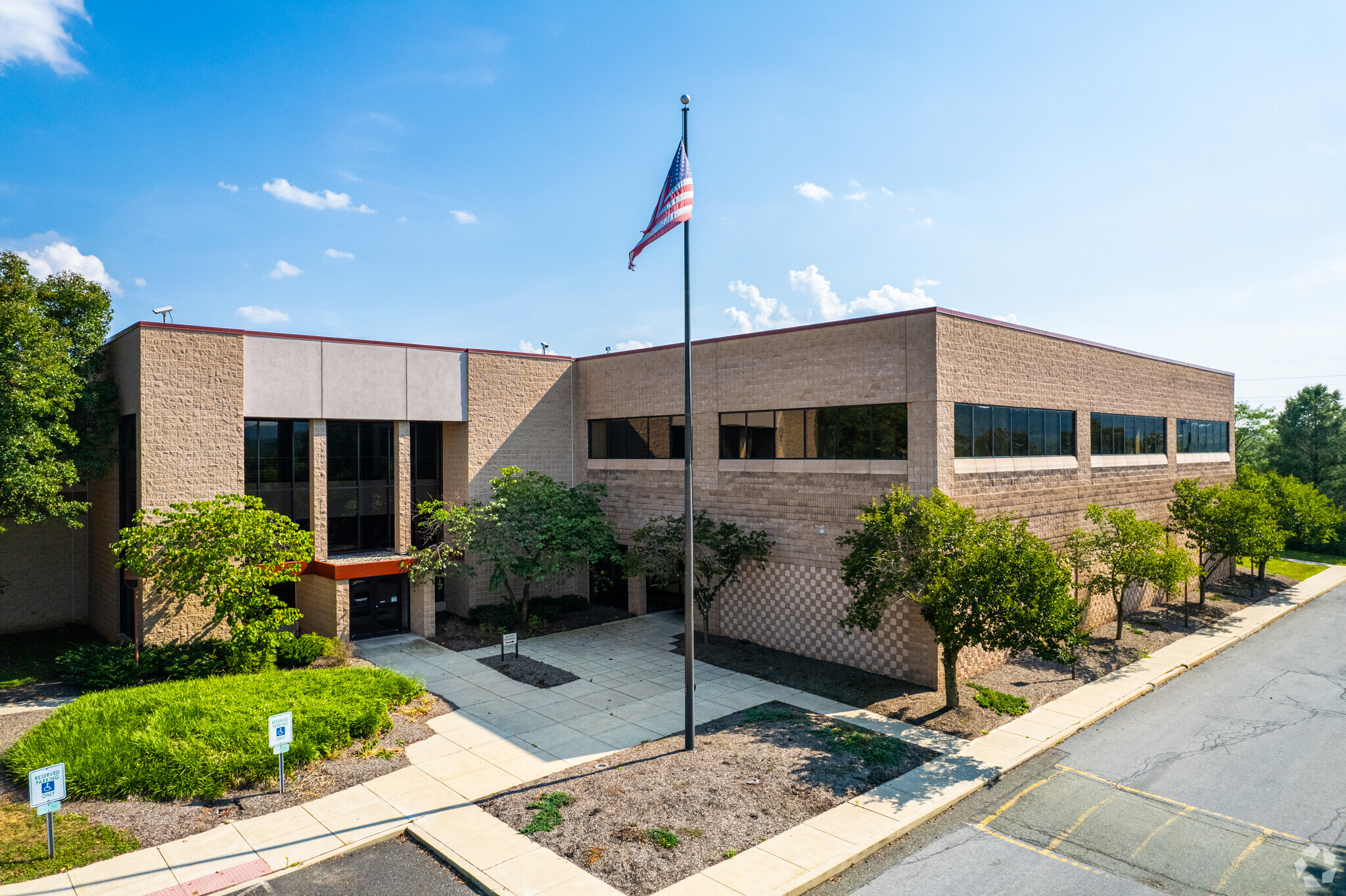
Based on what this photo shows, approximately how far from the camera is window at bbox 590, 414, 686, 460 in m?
25.9

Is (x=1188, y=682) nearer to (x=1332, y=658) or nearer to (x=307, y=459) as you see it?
(x=1332, y=658)

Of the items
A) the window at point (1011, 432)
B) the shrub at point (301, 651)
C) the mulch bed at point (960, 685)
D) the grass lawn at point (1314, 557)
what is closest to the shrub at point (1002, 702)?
the mulch bed at point (960, 685)

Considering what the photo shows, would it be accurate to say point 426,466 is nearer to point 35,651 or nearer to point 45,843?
point 35,651

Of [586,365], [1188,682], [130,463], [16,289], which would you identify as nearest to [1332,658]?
[1188,682]

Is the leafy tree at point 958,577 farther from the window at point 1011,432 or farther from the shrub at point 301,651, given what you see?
the shrub at point 301,651

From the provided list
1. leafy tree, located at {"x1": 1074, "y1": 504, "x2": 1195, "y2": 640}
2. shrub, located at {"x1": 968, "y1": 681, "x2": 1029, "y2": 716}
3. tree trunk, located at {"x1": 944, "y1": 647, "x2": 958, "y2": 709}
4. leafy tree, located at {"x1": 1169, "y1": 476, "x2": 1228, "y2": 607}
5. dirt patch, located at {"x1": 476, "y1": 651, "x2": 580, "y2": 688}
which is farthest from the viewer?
leafy tree, located at {"x1": 1169, "y1": 476, "x2": 1228, "y2": 607}

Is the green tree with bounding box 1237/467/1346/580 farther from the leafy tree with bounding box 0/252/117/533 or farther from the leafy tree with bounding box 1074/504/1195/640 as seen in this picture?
the leafy tree with bounding box 0/252/117/533

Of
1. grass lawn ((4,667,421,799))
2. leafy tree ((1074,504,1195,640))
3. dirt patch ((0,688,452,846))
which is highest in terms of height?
leafy tree ((1074,504,1195,640))

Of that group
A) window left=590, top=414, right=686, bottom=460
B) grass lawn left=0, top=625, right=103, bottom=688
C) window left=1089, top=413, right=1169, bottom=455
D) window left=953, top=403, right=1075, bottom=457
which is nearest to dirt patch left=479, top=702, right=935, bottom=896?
window left=953, top=403, right=1075, bottom=457

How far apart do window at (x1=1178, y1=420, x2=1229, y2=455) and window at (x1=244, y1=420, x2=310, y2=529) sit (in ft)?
108

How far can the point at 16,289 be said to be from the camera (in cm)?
2036

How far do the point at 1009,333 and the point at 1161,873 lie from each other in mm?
14526

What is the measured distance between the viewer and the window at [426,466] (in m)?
25.7

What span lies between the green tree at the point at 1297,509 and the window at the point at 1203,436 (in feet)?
5.56
